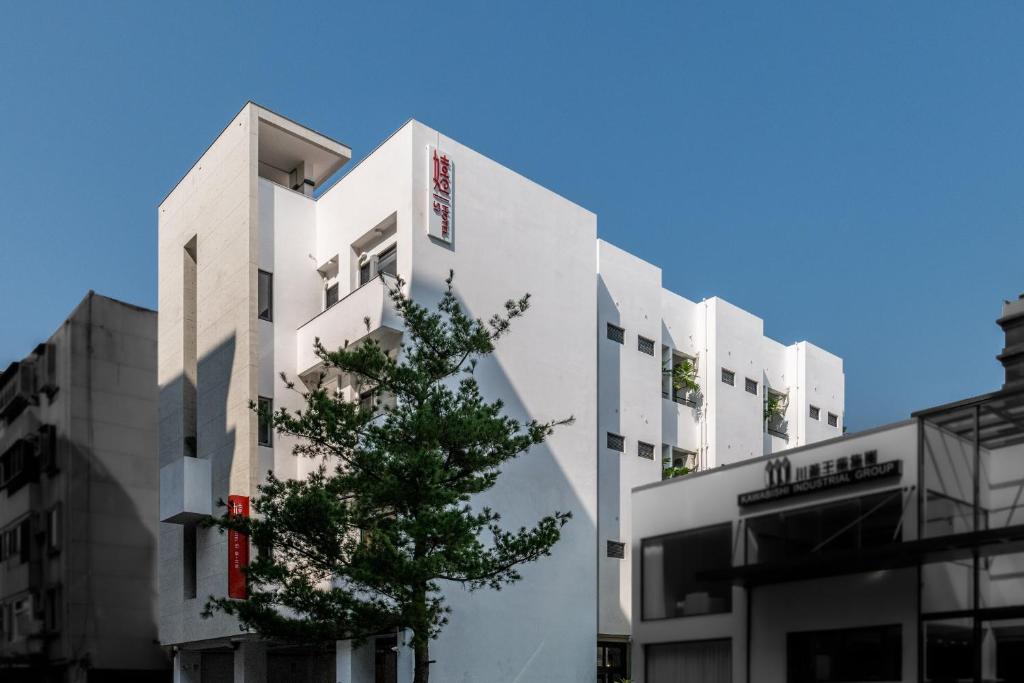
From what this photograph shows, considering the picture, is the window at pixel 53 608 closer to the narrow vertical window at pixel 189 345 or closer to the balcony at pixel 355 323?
the narrow vertical window at pixel 189 345

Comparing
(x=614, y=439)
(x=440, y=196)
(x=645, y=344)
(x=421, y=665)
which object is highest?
(x=440, y=196)

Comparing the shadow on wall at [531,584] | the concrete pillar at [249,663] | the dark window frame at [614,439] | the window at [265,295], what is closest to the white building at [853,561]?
the shadow on wall at [531,584]

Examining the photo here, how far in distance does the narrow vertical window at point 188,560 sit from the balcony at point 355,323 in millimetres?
6189

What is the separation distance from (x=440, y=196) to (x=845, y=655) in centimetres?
1600

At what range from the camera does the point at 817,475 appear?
71.8ft

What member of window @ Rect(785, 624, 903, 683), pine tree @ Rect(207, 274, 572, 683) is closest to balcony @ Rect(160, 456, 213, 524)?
pine tree @ Rect(207, 274, 572, 683)

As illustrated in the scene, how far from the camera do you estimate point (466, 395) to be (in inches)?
925

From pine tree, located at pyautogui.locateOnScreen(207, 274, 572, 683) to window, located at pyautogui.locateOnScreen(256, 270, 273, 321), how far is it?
30.0 ft

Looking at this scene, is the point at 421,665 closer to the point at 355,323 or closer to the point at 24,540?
the point at 355,323

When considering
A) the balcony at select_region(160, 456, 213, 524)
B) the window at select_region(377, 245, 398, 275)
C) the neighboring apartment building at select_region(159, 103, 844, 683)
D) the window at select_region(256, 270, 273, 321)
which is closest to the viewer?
the neighboring apartment building at select_region(159, 103, 844, 683)

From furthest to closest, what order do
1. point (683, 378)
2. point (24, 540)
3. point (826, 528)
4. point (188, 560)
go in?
1. point (24, 540)
2. point (683, 378)
3. point (188, 560)
4. point (826, 528)

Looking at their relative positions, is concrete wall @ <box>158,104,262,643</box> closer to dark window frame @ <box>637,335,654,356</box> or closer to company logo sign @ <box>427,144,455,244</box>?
company logo sign @ <box>427,144,455,244</box>

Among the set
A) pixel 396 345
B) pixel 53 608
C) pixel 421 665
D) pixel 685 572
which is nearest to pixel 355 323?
pixel 396 345

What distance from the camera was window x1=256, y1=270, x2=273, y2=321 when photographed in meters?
31.3
